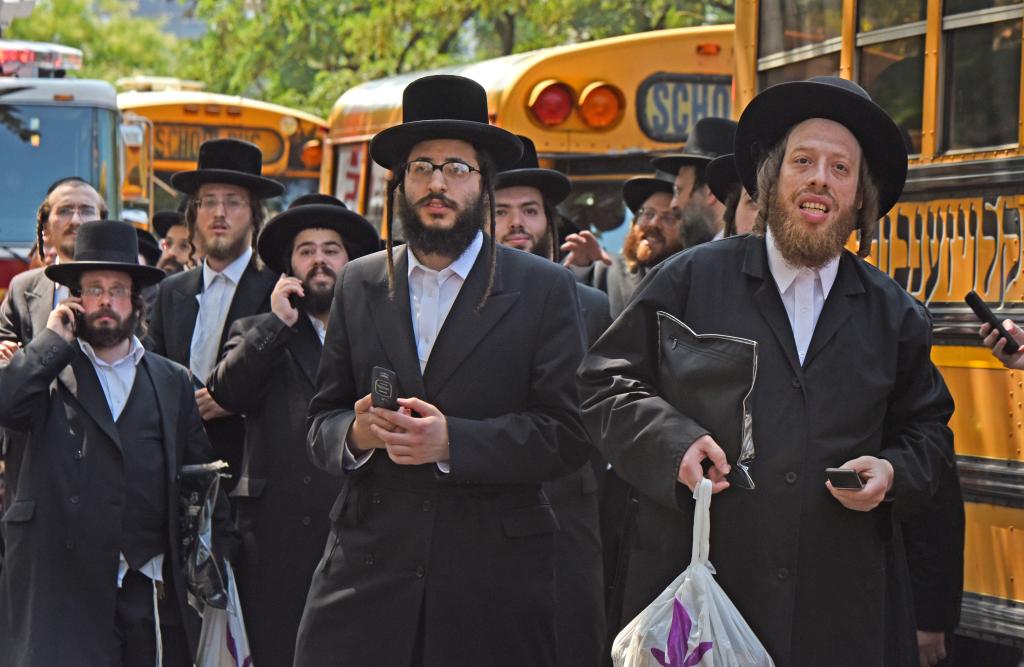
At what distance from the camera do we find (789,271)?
4285 mm

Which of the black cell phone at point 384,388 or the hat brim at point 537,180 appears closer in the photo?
the black cell phone at point 384,388

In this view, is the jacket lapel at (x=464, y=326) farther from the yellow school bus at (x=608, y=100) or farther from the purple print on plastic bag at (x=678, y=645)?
the yellow school bus at (x=608, y=100)

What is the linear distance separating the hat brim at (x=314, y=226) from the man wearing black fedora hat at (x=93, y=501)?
2.40 ft

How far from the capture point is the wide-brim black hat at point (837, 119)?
14.3ft

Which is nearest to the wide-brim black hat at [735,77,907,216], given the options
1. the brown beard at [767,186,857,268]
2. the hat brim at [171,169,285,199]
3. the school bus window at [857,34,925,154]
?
the brown beard at [767,186,857,268]

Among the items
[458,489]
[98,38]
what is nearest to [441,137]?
[458,489]

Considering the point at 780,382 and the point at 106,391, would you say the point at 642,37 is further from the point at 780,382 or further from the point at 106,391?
the point at 780,382

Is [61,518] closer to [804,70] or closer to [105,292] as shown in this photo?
[105,292]

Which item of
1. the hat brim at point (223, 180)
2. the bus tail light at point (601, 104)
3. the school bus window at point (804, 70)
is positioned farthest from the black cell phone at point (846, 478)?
the bus tail light at point (601, 104)

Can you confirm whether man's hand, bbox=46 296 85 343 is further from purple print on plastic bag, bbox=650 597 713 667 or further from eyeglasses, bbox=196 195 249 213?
purple print on plastic bag, bbox=650 597 713 667

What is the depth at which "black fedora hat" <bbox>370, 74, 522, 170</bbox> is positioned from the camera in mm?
5055

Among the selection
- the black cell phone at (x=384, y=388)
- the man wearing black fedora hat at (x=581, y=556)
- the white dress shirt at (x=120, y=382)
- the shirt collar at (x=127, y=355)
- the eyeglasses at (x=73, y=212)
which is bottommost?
the man wearing black fedora hat at (x=581, y=556)

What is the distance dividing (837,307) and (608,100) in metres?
6.70

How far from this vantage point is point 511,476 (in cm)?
470
